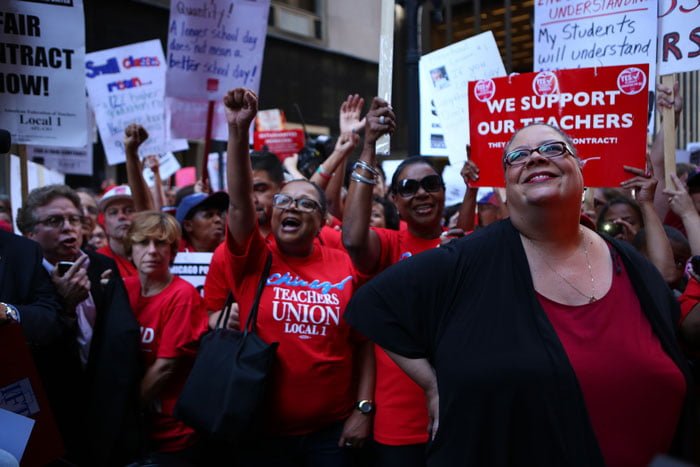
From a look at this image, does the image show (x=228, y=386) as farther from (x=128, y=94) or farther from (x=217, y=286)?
(x=128, y=94)

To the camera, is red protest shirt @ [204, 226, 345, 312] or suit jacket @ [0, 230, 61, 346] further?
red protest shirt @ [204, 226, 345, 312]

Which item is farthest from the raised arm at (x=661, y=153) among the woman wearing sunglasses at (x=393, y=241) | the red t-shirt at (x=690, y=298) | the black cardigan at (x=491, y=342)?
the black cardigan at (x=491, y=342)

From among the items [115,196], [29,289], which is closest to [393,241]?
[29,289]

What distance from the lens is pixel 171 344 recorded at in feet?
10.2

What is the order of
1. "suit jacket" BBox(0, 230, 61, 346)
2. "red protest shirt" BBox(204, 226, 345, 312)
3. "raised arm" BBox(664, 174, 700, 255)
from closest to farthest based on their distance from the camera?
"suit jacket" BBox(0, 230, 61, 346) < "raised arm" BBox(664, 174, 700, 255) < "red protest shirt" BBox(204, 226, 345, 312)

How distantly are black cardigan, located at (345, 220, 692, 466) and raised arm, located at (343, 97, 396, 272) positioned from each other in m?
0.80

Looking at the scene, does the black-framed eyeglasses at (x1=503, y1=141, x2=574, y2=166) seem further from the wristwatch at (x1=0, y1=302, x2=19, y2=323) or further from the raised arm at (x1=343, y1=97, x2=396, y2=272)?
the wristwatch at (x1=0, y1=302, x2=19, y2=323)

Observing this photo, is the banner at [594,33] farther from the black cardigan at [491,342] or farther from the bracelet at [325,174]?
the black cardigan at [491,342]

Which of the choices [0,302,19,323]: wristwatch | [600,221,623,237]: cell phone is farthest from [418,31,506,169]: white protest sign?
[0,302,19,323]: wristwatch

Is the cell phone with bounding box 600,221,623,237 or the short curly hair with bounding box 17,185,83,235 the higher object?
the short curly hair with bounding box 17,185,83,235

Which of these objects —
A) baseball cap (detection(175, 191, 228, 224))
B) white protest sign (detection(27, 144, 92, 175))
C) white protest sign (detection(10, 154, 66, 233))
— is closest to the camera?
baseball cap (detection(175, 191, 228, 224))

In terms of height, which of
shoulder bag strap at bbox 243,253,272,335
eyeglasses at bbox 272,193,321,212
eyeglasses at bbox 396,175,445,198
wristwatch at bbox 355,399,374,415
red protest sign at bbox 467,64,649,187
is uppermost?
red protest sign at bbox 467,64,649,187

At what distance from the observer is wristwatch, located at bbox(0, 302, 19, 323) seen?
7.18ft

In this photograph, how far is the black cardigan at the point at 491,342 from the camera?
1785 millimetres
